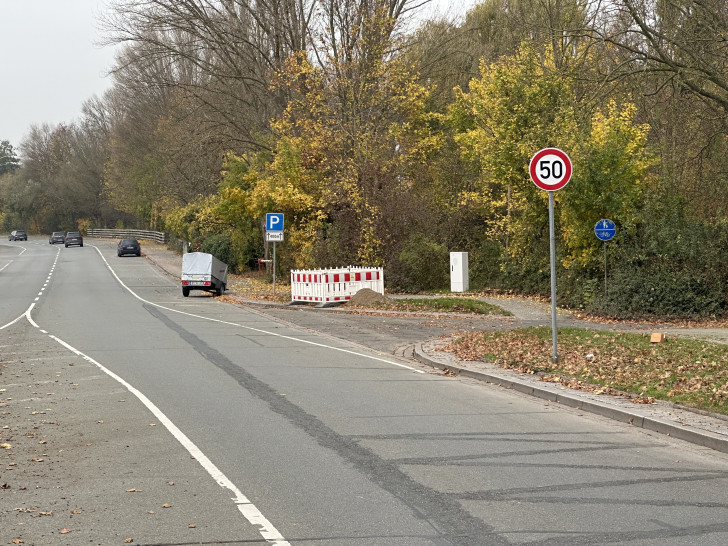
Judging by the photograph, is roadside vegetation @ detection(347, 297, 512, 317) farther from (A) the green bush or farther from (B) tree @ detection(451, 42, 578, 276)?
(B) tree @ detection(451, 42, 578, 276)

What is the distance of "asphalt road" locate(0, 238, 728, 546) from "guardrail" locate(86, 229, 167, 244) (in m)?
76.1

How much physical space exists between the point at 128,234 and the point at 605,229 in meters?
84.7

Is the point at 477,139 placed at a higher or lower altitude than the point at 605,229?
higher

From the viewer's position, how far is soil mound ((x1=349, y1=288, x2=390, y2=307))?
2803 centimetres

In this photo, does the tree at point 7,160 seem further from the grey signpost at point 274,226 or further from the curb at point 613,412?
the curb at point 613,412

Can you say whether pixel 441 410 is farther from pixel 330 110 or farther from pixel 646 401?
pixel 330 110

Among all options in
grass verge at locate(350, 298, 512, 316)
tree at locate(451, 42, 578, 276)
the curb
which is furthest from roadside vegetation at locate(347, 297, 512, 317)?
the curb

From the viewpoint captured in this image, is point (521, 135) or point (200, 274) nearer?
point (521, 135)

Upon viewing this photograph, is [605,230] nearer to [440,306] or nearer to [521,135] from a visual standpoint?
[440,306]

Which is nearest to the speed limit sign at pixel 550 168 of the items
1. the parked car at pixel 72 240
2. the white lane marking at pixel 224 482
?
the white lane marking at pixel 224 482

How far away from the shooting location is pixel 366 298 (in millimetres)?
28203

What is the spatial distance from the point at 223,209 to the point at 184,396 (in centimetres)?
3362

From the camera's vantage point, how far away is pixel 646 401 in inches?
409

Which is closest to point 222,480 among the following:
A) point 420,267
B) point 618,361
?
point 618,361
